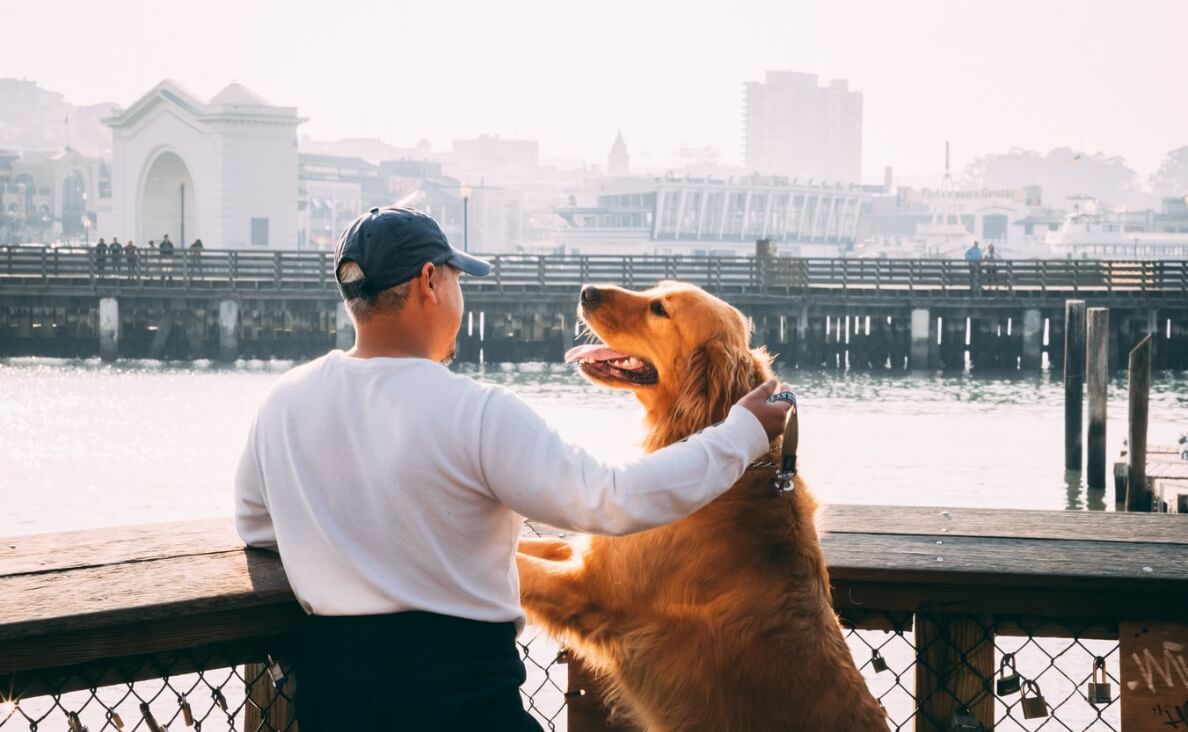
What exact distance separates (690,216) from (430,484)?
11877 cm

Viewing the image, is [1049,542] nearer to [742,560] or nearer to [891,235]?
Answer: [742,560]

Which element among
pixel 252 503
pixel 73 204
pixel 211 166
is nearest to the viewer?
pixel 252 503

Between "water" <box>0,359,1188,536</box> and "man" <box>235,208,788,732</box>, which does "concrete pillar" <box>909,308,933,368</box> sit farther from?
"man" <box>235,208,788,732</box>

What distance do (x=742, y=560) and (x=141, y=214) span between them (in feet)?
231

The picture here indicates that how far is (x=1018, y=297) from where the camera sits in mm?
37938

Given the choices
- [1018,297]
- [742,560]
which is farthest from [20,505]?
[1018,297]

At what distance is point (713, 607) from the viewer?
2.52 meters

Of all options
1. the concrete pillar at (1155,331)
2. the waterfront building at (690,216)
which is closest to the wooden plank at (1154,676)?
the concrete pillar at (1155,331)

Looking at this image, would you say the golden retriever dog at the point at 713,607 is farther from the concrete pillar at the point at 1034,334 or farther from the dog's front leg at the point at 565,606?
the concrete pillar at the point at 1034,334

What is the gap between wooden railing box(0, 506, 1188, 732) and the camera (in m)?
2.11

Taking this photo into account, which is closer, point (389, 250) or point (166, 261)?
point (389, 250)

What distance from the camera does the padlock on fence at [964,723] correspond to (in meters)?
2.61

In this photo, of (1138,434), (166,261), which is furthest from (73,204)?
(1138,434)

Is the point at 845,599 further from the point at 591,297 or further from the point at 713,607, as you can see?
the point at 591,297
